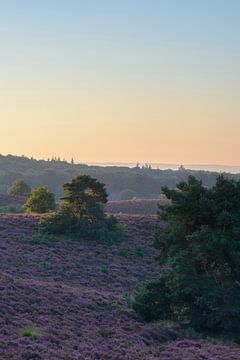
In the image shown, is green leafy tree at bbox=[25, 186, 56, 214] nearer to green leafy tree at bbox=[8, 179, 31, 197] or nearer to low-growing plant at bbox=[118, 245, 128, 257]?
low-growing plant at bbox=[118, 245, 128, 257]

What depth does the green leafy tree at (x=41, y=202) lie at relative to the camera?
5300cm

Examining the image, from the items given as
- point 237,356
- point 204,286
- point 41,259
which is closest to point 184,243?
point 204,286

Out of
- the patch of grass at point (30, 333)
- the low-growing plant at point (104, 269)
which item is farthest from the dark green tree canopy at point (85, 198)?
the patch of grass at point (30, 333)

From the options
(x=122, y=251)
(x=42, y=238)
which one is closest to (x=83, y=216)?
(x=42, y=238)

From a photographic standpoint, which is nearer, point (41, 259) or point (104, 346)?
point (104, 346)

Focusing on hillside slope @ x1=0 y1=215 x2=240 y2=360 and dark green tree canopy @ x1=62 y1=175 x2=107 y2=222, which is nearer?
hillside slope @ x1=0 y1=215 x2=240 y2=360

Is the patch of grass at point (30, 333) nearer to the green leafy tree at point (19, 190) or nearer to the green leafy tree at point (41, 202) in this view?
the green leafy tree at point (41, 202)

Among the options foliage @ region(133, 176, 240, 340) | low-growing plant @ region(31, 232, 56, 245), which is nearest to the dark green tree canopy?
low-growing plant @ region(31, 232, 56, 245)

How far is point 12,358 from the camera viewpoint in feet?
42.9

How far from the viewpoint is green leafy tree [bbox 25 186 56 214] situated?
5300 centimetres

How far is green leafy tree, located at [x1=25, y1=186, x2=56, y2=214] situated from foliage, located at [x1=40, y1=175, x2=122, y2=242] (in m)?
12.4

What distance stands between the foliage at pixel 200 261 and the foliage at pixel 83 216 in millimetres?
17947

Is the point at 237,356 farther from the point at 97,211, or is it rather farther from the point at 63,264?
the point at 97,211

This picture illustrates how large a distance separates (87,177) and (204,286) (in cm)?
2233
